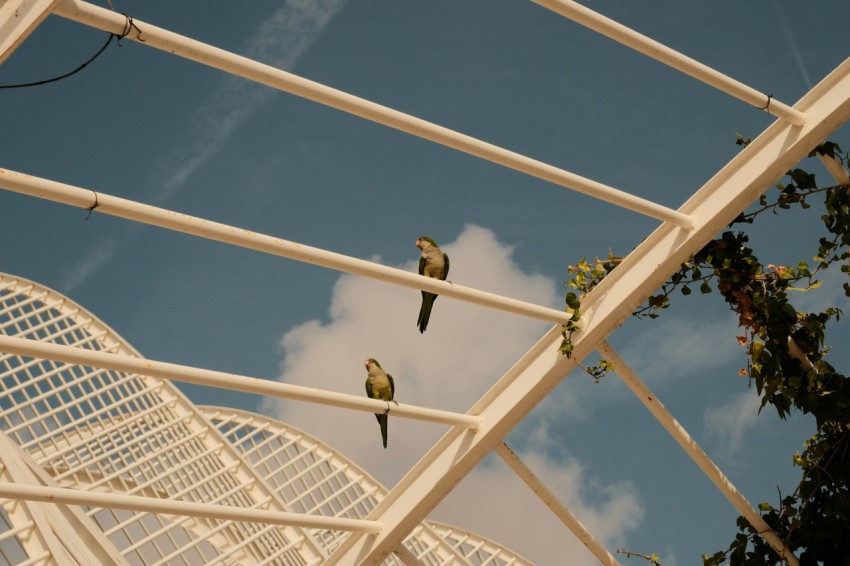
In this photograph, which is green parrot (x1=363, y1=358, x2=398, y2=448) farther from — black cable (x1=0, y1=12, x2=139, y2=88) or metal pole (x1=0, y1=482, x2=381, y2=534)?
black cable (x1=0, y1=12, x2=139, y2=88)

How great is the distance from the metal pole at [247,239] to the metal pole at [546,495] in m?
0.79

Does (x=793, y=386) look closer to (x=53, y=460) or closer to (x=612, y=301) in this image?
(x=612, y=301)

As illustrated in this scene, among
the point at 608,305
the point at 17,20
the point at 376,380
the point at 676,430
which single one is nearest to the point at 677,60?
the point at 608,305

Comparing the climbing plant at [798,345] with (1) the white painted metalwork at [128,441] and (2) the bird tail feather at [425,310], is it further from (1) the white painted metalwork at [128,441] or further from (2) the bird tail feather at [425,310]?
(1) the white painted metalwork at [128,441]

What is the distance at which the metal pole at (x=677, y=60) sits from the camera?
429 cm

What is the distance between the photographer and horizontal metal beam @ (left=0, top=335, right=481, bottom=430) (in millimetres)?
3609

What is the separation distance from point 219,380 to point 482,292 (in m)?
1.38

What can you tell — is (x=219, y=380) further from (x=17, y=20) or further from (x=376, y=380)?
(x=376, y=380)

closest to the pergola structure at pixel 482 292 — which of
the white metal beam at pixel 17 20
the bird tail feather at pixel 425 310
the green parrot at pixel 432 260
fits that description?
the white metal beam at pixel 17 20

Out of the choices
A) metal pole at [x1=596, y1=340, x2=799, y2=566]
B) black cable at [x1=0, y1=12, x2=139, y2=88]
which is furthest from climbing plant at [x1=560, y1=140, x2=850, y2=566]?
black cable at [x1=0, y1=12, x2=139, y2=88]

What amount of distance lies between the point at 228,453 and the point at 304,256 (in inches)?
228

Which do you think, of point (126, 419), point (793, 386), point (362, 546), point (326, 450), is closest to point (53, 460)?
point (126, 419)

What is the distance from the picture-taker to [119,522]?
759cm

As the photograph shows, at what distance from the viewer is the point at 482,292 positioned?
468cm
